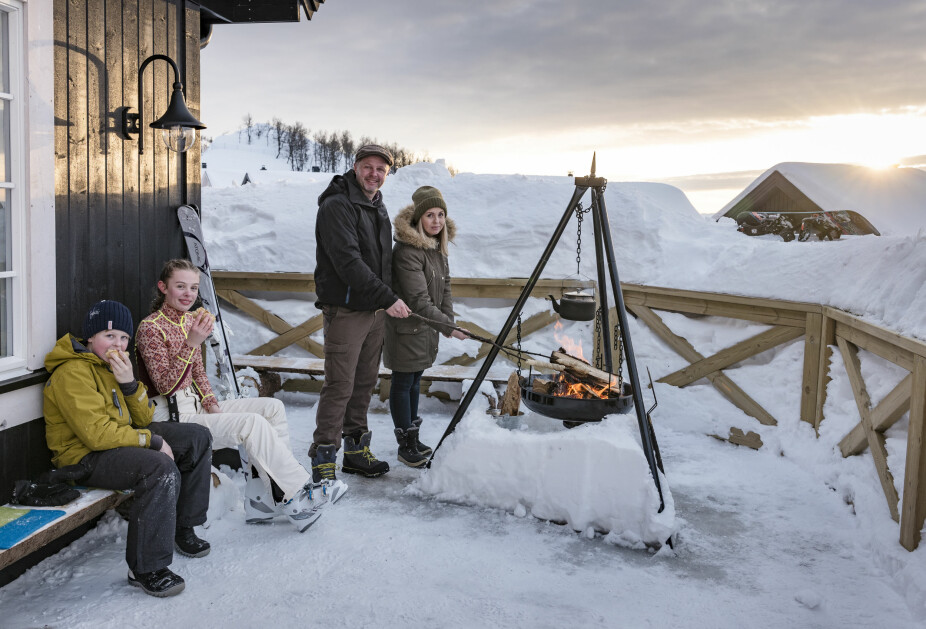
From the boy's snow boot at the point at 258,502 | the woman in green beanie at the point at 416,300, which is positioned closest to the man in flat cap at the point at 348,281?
the woman in green beanie at the point at 416,300

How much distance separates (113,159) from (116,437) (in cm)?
178

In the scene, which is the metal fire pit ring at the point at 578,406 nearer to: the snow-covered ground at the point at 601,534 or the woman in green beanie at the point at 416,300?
the snow-covered ground at the point at 601,534

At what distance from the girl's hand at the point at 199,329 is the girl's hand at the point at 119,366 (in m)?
0.52

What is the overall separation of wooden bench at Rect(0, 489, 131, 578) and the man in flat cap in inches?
51.6

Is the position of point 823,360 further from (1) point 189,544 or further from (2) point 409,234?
(1) point 189,544

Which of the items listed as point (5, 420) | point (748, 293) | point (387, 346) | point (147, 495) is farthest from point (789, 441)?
point (5, 420)

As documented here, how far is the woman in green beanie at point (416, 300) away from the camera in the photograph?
4.50 m

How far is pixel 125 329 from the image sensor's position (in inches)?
121

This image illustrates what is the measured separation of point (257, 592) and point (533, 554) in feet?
4.63

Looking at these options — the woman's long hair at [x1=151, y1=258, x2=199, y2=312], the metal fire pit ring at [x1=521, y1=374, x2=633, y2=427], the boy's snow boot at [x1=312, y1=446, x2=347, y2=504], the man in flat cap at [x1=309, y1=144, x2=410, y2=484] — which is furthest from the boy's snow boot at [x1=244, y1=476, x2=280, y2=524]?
the metal fire pit ring at [x1=521, y1=374, x2=633, y2=427]

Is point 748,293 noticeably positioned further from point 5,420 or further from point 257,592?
point 5,420

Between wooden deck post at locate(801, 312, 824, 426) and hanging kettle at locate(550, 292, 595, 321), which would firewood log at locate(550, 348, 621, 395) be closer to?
hanging kettle at locate(550, 292, 595, 321)

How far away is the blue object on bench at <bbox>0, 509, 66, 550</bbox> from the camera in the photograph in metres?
2.50

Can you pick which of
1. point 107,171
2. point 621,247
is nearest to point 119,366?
point 107,171
